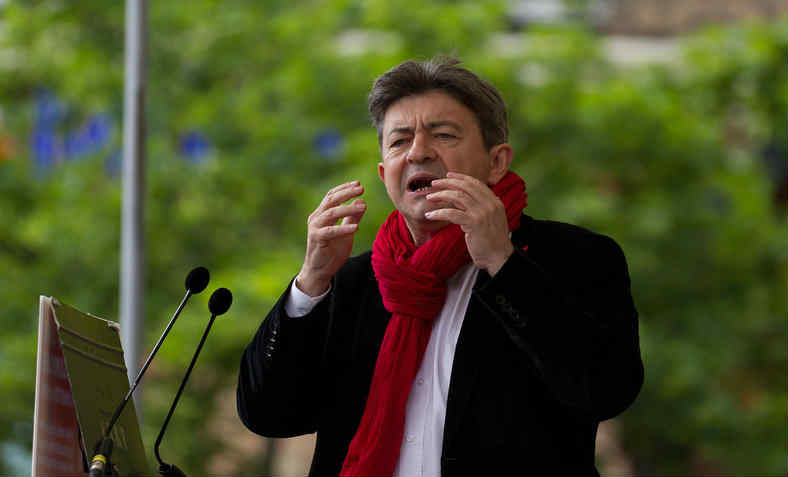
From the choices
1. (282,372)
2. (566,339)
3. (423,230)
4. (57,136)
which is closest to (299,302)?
(282,372)

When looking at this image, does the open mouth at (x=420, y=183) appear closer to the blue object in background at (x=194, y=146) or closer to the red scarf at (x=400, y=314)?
the red scarf at (x=400, y=314)

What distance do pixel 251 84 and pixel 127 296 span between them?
3.81 m

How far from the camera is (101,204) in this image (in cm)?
698

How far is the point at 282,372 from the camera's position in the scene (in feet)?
6.24

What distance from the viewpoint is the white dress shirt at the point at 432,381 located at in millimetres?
1809

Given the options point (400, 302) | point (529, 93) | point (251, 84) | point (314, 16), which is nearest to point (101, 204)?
point (251, 84)

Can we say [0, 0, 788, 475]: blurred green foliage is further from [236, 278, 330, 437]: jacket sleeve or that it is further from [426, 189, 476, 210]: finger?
[426, 189, 476, 210]: finger

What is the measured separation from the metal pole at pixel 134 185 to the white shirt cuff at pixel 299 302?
1.61 metres

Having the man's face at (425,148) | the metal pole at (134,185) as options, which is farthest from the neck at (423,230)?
the metal pole at (134,185)

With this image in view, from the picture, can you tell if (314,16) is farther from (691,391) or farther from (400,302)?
(400,302)

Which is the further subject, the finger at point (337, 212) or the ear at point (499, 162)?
the ear at point (499, 162)

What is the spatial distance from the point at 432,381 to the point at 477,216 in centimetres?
32

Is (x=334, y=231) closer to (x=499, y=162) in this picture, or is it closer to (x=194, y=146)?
(x=499, y=162)

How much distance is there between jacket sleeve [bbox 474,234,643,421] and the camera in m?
1.70
